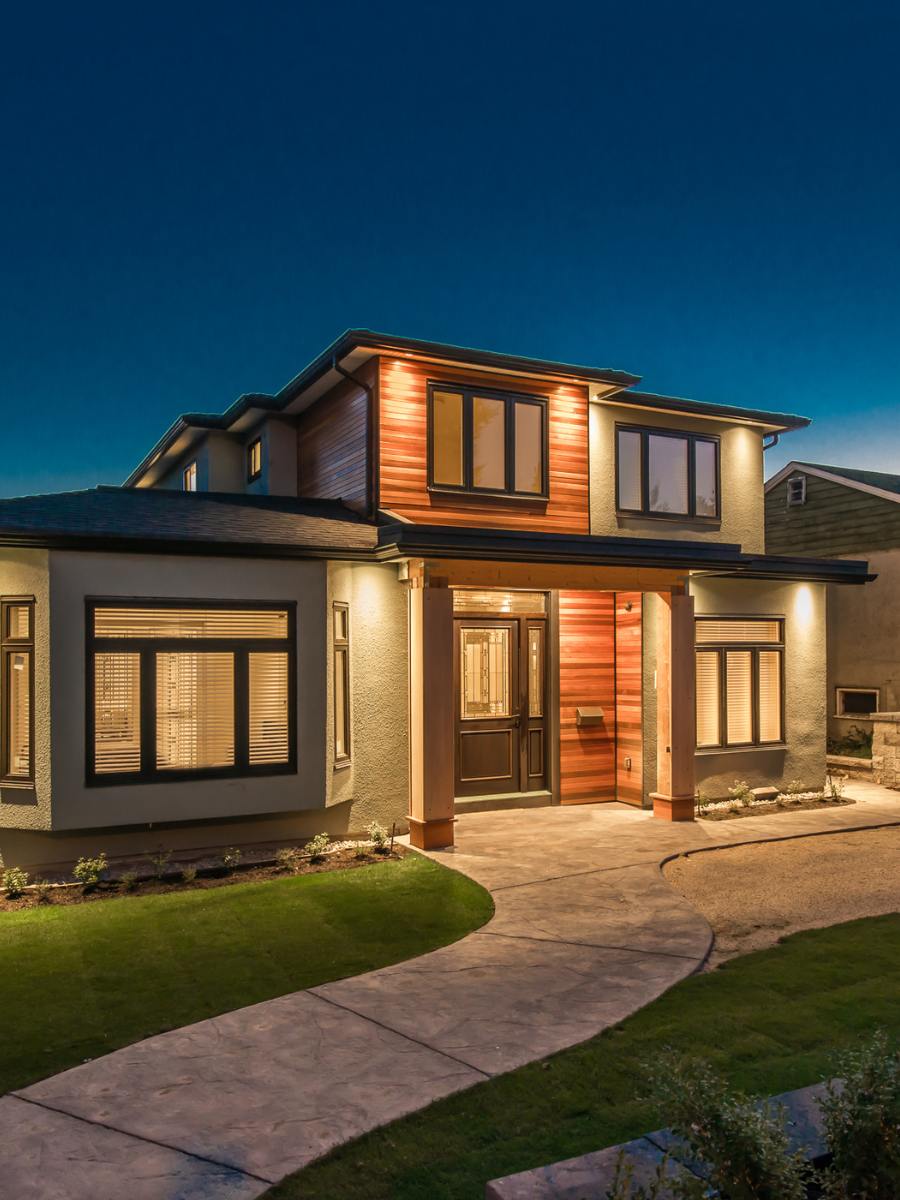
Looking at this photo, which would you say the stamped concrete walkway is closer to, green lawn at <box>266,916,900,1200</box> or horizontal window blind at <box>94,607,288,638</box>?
green lawn at <box>266,916,900,1200</box>

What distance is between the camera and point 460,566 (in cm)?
934

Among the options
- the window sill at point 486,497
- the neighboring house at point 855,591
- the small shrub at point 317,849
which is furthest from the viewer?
the neighboring house at point 855,591

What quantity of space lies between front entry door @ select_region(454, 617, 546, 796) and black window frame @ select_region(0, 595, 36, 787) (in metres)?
5.02

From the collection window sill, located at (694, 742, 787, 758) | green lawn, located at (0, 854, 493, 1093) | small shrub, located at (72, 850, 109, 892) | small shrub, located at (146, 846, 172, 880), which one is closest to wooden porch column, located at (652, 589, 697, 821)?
window sill, located at (694, 742, 787, 758)

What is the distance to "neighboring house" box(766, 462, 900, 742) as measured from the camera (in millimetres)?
16547

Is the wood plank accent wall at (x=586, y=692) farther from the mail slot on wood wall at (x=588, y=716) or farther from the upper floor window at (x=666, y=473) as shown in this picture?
the upper floor window at (x=666, y=473)

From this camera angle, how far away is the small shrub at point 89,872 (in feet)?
25.6

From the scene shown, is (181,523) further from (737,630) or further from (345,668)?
(737,630)

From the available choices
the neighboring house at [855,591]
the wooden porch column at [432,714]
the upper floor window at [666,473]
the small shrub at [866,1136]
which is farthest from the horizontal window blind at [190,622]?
the neighboring house at [855,591]

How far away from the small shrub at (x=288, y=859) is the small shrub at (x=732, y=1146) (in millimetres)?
6248

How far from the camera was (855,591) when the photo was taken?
17.2 m

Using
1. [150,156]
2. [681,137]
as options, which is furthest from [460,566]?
[150,156]

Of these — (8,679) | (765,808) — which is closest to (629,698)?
(765,808)

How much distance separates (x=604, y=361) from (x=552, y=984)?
87709mm
